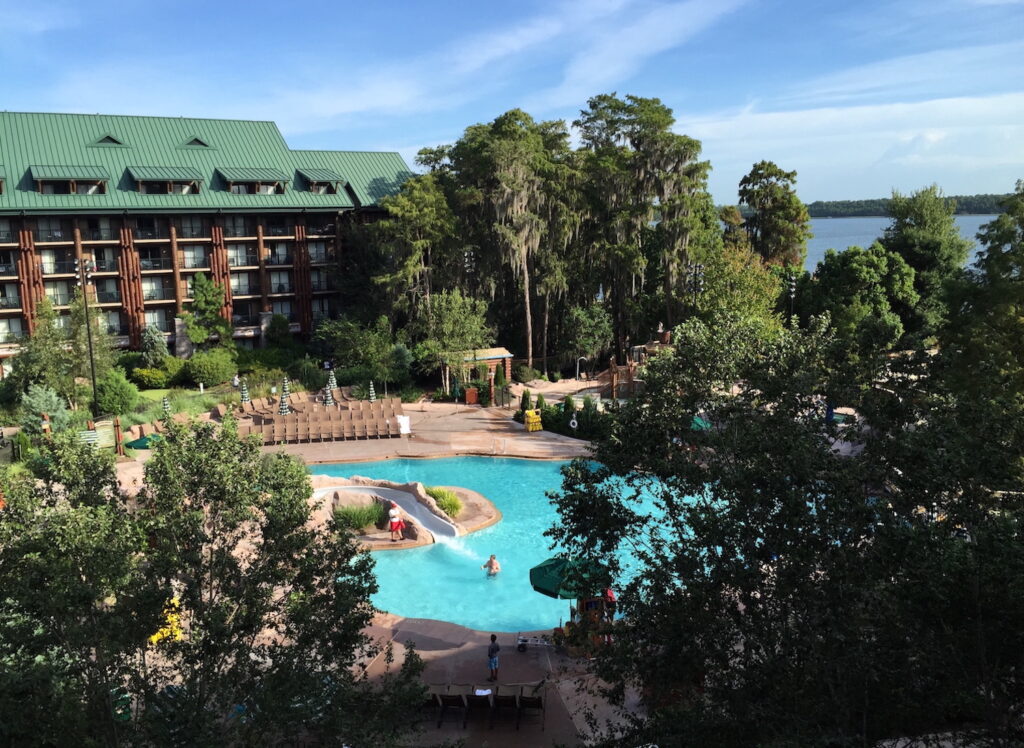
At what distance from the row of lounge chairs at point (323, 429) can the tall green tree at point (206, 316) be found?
54.1 ft

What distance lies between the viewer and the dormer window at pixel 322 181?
5212 centimetres

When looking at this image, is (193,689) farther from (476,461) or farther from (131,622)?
(476,461)

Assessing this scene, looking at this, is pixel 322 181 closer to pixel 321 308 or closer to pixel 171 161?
pixel 321 308

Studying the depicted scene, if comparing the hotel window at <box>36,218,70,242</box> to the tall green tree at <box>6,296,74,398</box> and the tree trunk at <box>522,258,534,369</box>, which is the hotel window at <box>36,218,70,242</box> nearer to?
the tall green tree at <box>6,296,74,398</box>

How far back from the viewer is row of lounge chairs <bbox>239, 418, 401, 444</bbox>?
33.8 metres

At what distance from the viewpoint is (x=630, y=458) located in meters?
10.7

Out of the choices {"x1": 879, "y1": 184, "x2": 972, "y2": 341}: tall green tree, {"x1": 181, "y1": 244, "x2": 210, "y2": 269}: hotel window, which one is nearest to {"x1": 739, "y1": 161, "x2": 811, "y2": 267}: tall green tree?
{"x1": 879, "y1": 184, "x2": 972, "y2": 341}: tall green tree

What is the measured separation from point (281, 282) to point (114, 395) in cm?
1660

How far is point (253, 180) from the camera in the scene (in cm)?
5034

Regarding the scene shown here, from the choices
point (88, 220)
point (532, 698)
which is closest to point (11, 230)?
point (88, 220)

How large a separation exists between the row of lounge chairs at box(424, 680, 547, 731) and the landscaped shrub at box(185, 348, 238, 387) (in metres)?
34.0

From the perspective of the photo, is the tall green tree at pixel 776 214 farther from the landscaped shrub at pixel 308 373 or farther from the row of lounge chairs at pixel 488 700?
the row of lounge chairs at pixel 488 700

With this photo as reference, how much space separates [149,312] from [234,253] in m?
6.31

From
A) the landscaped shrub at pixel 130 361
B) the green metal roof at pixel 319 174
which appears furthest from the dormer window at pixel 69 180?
the green metal roof at pixel 319 174
